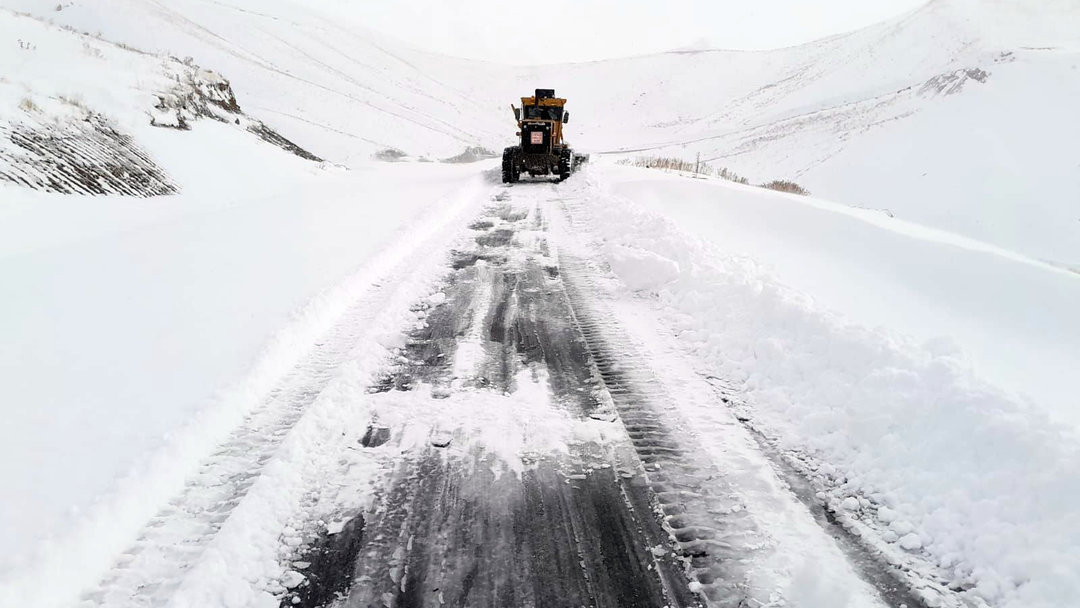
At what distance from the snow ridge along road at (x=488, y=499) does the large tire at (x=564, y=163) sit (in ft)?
42.7

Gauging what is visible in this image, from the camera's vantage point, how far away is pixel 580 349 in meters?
5.02

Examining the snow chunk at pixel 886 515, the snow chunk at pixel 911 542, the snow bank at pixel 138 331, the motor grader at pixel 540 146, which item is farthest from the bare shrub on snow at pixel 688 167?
the snow chunk at pixel 911 542

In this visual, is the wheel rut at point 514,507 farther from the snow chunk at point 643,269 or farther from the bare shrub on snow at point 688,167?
the bare shrub on snow at point 688,167

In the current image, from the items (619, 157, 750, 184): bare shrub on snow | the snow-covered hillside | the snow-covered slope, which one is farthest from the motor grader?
the snow-covered slope

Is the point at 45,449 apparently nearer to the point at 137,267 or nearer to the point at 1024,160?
the point at 137,267

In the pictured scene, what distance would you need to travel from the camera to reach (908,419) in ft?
11.7

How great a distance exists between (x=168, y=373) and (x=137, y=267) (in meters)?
2.91

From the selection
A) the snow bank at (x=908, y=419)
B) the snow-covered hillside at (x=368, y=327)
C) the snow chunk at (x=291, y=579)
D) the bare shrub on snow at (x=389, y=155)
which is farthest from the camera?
the bare shrub on snow at (x=389, y=155)

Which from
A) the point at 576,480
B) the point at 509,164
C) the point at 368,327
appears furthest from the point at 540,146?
the point at 576,480

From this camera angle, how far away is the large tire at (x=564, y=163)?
17.3 m

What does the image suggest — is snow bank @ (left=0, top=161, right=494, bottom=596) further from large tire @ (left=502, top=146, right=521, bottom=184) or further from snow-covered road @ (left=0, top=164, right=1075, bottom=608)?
large tire @ (left=502, top=146, right=521, bottom=184)

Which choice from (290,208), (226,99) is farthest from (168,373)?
(226,99)

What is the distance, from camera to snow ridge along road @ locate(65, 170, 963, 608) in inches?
98.0

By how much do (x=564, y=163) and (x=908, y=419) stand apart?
48.2 feet
